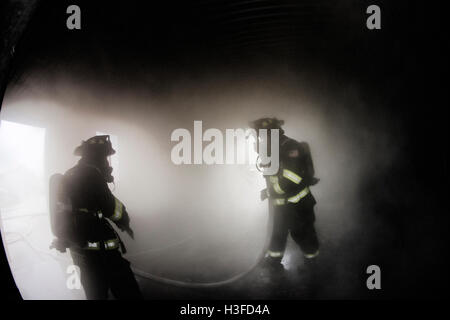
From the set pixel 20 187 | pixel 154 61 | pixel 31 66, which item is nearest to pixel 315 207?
pixel 154 61

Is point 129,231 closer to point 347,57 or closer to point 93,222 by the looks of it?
point 93,222

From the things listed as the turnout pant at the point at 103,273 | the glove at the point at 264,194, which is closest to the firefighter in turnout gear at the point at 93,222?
the turnout pant at the point at 103,273

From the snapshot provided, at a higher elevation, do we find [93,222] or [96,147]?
[96,147]

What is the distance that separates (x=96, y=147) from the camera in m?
1.82

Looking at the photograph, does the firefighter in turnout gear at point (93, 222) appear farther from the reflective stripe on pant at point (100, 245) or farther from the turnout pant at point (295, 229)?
the turnout pant at point (295, 229)

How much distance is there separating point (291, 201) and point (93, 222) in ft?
5.38

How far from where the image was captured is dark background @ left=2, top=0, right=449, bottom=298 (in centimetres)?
185

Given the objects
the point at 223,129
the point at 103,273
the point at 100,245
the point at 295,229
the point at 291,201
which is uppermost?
the point at 223,129

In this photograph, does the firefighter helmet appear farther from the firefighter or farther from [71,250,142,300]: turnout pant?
the firefighter

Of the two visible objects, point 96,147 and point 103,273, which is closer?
point 96,147

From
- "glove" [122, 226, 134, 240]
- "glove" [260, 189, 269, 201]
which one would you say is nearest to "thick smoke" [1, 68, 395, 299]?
"glove" [260, 189, 269, 201]

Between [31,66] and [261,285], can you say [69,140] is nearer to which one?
[31,66]

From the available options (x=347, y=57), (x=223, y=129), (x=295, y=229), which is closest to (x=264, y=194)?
(x=295, y=229)

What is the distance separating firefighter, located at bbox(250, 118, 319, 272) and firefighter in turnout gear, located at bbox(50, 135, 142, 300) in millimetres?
1203
